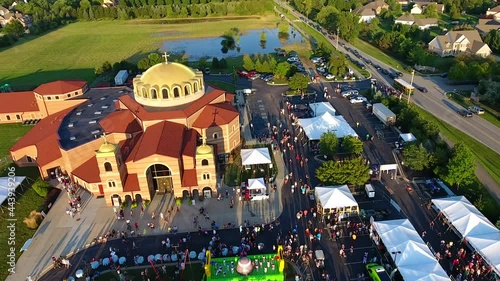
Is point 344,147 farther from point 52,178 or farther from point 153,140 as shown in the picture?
point 52,178

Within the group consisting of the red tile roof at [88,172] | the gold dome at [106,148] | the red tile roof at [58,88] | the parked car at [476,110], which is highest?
the gold dome at [106,148]

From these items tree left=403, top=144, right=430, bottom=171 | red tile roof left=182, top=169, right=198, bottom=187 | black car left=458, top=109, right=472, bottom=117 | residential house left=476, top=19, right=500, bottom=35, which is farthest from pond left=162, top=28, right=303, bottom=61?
tree left=403, top=144, right=430, bottom=171

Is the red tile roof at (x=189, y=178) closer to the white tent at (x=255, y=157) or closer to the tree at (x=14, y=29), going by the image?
the white tent at (x=255, y=157)

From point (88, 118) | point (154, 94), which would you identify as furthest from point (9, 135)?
point (154, 94)

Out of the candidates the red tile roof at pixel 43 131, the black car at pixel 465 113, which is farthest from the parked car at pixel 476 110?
the red tile roof at pixel 43 131

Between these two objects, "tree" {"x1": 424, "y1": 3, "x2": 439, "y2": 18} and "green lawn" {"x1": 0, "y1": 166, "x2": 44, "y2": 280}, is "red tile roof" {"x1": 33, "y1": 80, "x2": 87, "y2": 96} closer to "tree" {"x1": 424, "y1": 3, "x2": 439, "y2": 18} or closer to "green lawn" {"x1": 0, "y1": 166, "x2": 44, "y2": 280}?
"green lawn" {"x1": 0, "y1": 166, "x2": 44, "y2": 280}

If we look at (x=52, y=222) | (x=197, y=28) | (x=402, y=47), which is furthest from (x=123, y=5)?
(x=52, y=222)
